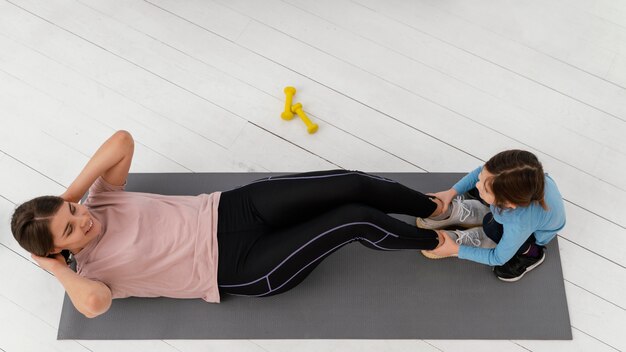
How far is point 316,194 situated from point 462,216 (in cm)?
53

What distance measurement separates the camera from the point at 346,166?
6.81 feet

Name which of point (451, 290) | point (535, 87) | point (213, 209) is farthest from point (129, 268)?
point (535, 87)

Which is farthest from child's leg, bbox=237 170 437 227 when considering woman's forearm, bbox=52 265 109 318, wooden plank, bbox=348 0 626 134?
wooden plank, bbox=348 0 626 134

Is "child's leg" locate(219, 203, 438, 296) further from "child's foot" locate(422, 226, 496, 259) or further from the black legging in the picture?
"child's foot" locate(422, 226, 496, 259)

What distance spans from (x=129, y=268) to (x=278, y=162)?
72cm

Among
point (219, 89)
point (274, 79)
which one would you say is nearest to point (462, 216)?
point (274, 79)

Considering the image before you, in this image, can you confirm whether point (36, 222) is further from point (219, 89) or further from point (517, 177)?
point (517, 177)

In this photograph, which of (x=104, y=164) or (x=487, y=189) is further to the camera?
(x=104, y=164)

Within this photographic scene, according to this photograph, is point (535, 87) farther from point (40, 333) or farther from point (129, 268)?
point (40, 333)

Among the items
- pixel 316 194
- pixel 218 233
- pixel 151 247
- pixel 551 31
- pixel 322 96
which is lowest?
pixel 151 247

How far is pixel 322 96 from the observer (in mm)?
2209

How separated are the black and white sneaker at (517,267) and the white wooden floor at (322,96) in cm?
16

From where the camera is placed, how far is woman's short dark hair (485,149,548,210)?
1357mm

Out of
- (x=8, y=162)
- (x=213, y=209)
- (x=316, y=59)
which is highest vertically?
(x=316, y=59)
